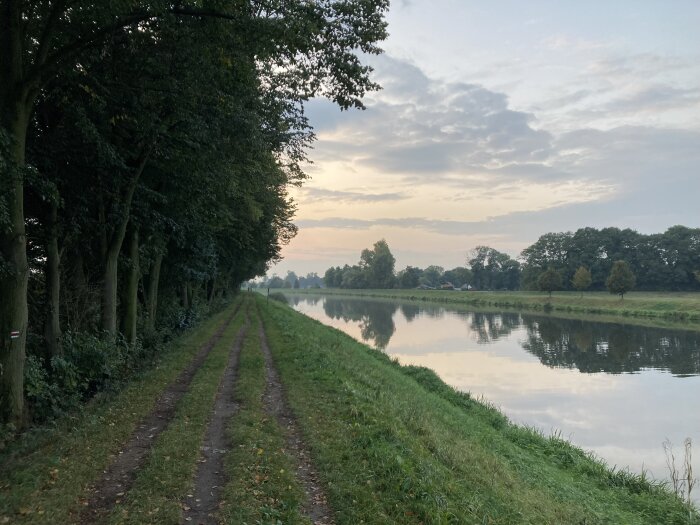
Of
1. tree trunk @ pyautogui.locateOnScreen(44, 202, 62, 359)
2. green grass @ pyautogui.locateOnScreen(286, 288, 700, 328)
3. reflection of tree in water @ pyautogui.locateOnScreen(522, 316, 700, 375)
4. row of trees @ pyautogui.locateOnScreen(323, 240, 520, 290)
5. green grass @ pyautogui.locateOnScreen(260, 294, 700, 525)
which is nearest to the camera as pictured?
green grass @ pyautogui.locateOnScreen(260, 294, 700, 525)

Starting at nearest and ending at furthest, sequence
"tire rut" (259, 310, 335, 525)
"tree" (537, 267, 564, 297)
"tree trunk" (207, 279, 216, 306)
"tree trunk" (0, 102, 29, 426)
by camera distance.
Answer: "tire rut" (259, 310, 335, 525)
"tree trunk" (0, 102, 29, 426)
"tree trunk" (207, 279, 216, 306)
"tree" (537, 267, 564, 297)

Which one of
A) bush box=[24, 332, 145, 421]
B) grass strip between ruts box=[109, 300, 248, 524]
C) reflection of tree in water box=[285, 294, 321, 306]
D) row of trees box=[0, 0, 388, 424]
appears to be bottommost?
reflection of tree in water box=[285, 294, 321, 306]

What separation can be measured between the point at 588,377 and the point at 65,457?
71.5ft

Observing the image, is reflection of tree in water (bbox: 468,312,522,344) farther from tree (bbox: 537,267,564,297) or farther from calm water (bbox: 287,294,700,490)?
tree (bbox: 537,267,564,297)

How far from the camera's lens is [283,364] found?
15359 millimetres

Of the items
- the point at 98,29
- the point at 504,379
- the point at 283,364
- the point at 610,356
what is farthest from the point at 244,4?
the point at 610,356

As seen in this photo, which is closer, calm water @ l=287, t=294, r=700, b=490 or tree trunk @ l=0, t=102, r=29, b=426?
A: tree trunk @ l=0, t=102, r=29, b=426

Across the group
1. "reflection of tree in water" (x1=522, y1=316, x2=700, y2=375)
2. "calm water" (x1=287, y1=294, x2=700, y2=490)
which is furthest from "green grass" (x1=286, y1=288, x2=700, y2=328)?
"calm water" (x1=287, y1=294, x2=700, y2=490)

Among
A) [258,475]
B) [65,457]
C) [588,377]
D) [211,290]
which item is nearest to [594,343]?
[588,377]

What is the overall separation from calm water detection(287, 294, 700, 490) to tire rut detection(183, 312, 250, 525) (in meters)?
10.0

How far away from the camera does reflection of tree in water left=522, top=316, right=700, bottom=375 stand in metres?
25.5

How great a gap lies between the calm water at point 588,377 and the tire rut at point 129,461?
1106 centimetres

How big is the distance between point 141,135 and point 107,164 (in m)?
1.16

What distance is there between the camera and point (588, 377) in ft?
74.8
